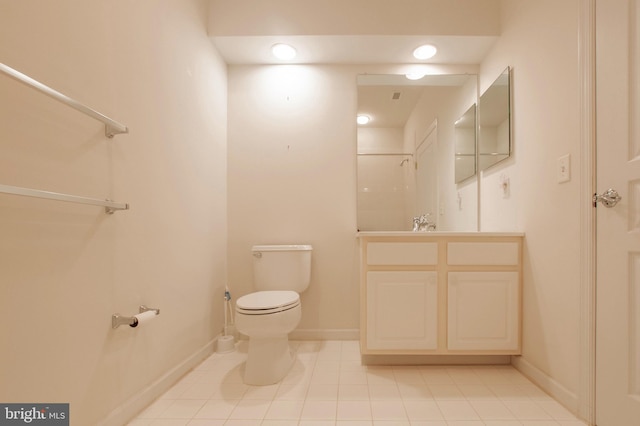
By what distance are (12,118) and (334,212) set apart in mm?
1756

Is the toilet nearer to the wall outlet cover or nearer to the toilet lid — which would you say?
the toilet lid

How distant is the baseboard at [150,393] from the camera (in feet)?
3.81

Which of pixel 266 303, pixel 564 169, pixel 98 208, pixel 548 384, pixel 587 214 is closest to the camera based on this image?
pixel 98 208

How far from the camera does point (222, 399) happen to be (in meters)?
1.42

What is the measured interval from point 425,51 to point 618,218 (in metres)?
1.60

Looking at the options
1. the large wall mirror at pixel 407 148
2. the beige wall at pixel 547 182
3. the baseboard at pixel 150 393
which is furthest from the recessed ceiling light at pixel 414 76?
the baseboard at pixel 150 393

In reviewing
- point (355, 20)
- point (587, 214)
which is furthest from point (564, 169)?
point (355, 20)

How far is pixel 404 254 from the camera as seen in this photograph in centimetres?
169

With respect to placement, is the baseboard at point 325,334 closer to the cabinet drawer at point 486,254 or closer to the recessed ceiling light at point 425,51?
the cabinet drawer at point 486,254

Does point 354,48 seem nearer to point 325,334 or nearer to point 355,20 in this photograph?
point 355,20

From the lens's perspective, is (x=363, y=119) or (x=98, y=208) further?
(x=363, y=119)

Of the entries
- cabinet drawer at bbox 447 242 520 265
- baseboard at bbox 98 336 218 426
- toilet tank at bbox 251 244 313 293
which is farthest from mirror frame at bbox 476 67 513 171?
baseboard at bbox 98 336 218 426

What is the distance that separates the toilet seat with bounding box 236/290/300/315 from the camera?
4.95ft

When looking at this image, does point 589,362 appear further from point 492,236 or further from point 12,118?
point 12,118
